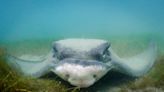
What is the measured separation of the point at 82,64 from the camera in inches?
202

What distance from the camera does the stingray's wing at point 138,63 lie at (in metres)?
6.28

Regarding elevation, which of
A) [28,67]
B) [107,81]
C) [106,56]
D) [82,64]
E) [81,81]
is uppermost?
[106,56]

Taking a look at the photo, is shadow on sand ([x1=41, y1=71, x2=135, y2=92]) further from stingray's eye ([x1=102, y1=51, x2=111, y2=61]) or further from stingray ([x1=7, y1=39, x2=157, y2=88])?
stingray's eye ([x1=102, y1=51, x2=111, y2=61])

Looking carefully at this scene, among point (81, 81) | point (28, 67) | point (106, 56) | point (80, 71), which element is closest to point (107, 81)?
point (106, 56)

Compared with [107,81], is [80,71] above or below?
below

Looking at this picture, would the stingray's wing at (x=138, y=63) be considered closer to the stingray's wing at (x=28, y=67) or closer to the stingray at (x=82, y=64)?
the stingray at (x=82, y=64)

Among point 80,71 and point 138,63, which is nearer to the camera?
point 80,71

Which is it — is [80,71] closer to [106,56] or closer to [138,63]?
[106,56]

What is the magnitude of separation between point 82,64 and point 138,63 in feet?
8.49

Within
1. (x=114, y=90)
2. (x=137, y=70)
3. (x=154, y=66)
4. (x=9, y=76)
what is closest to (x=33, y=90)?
(x=9, y=76)

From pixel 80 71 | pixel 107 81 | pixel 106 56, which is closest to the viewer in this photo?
pixel 80 71

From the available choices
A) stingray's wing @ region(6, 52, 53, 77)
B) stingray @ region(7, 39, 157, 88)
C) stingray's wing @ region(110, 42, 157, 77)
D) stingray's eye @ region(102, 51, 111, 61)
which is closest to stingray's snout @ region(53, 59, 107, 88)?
stingray @ region(7, 39, 157, 88)

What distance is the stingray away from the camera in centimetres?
510

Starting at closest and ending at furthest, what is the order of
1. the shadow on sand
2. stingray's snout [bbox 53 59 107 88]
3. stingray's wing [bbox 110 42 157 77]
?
stingray's snout [bbox 53 59 107 88]
the shadow on sand
stingray's wing [bbox 110 42 157 77]
